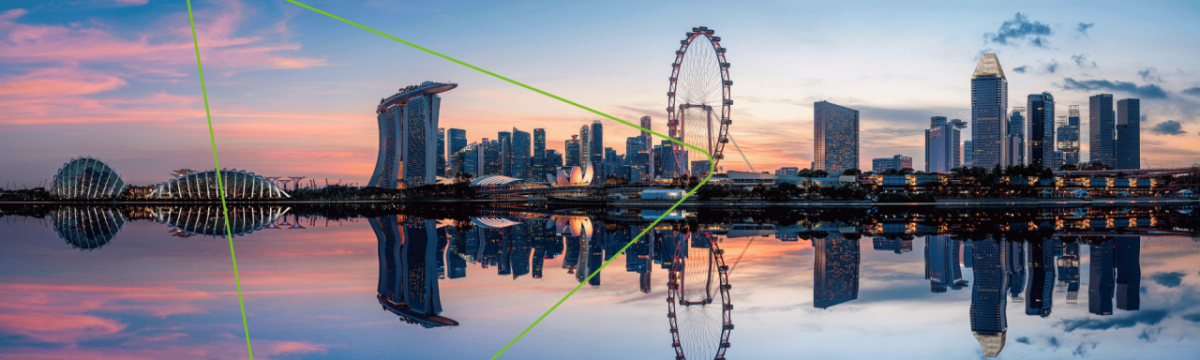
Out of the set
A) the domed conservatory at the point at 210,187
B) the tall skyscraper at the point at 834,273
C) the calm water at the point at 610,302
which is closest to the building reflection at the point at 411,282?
the calm water at the point at 610,302

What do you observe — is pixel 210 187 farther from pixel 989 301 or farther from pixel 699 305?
pixel 989 301

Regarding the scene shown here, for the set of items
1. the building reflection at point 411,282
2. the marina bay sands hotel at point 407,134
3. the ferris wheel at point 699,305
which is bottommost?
the ferris wheel at point 699,305

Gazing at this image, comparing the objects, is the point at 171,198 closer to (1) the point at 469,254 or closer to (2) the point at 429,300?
(1) the point at 469,254

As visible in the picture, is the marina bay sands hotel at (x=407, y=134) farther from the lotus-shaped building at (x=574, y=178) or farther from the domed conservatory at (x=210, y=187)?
the lotus-shaped building at (x=574, y=178)

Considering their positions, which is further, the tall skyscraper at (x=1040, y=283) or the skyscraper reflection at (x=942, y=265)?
the skyscraper reflection at (x=942, y=265)

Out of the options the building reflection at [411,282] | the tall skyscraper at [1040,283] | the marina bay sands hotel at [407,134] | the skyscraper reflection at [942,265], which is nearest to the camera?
the building reflection at [411,282]

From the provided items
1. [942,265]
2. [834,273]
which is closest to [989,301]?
[834,273]
